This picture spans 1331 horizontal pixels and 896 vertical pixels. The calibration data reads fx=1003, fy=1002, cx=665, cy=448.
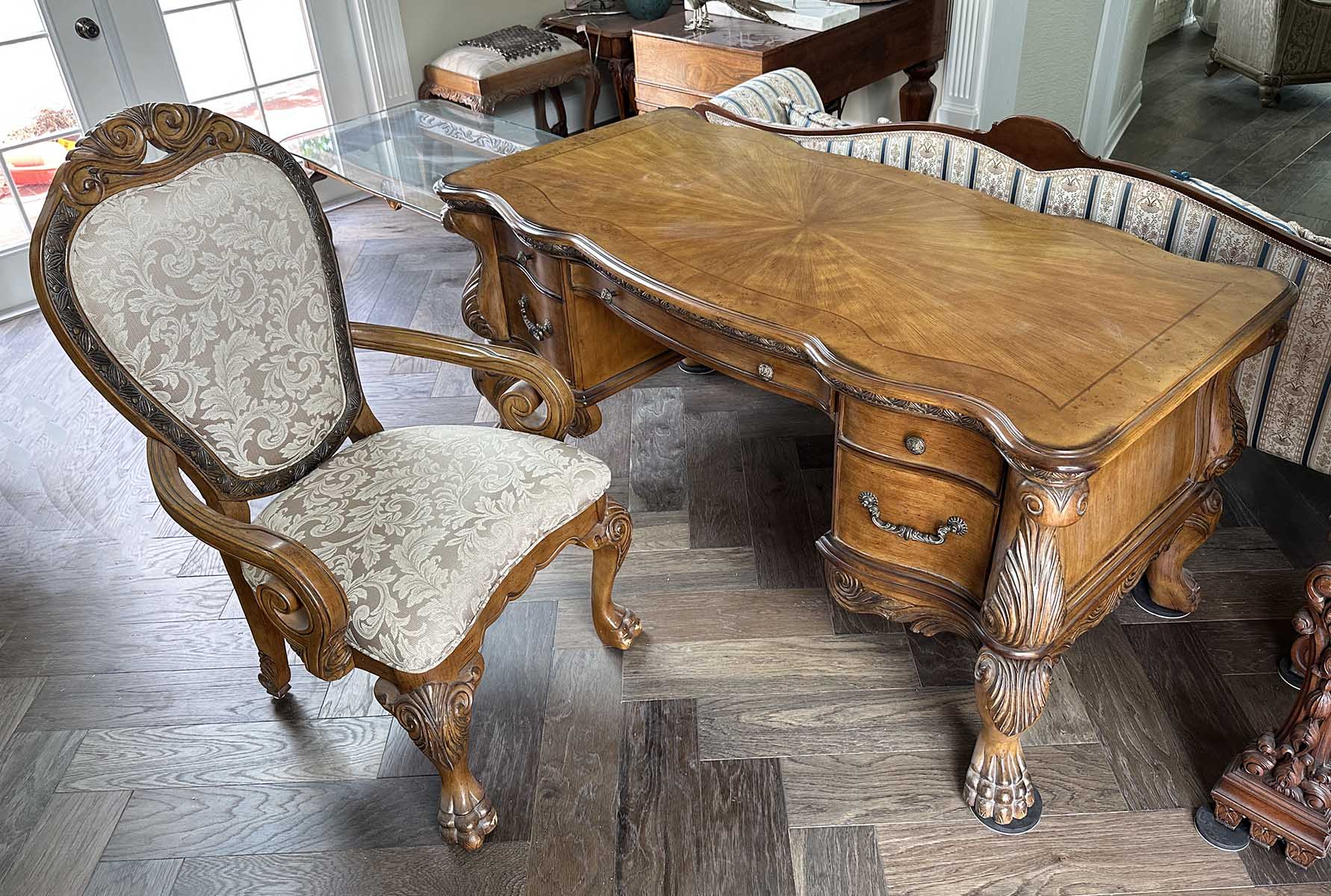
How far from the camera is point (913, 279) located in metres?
1.68

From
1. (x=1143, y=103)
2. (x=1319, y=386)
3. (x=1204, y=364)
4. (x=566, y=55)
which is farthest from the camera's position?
(x=1143, y=103)

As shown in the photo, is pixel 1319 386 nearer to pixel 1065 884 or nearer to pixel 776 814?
pixel 1065 884

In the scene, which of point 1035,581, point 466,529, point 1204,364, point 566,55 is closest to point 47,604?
point 466,529

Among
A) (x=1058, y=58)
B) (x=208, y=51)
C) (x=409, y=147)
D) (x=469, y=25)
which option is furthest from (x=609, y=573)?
(x=469, y=25)

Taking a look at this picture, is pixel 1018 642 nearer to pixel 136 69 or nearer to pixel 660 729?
pixel 660 729

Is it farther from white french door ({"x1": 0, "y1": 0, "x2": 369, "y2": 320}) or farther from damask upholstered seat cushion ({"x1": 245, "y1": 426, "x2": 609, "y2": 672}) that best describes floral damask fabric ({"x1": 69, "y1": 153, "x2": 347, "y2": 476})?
white french door ({"x1": 0, "y1": 0, "x2": 369, "y2": 320})

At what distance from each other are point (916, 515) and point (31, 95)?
3.47m

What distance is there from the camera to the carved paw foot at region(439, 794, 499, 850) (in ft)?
5.52

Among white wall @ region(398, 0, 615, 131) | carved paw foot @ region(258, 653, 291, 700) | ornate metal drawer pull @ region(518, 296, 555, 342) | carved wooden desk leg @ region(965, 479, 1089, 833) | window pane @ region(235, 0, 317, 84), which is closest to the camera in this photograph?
carved wooden desk leg @ region(965, 479, 1089, 833)

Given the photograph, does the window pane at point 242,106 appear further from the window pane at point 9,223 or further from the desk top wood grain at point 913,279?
the desk top wood grain at point 913,279

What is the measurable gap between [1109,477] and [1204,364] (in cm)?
21

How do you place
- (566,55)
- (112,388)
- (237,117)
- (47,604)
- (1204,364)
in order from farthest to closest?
(566,55) < (237,117) < (47,604) < (112,388) < (1204,364)

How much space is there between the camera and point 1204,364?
1416mm

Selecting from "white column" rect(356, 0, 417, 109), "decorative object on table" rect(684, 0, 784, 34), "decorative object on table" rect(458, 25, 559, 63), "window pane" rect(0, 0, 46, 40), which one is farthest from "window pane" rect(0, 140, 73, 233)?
"decorative object on table" rect(684, 0, 784, 34)
